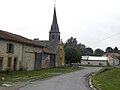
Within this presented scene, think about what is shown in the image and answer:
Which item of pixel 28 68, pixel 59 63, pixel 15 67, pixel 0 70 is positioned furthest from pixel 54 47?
pixel 0 70

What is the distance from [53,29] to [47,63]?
60.6ft

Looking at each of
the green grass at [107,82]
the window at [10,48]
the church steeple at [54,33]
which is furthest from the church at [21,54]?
the green grass at [107,82]

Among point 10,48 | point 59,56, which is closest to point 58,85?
point 10,48

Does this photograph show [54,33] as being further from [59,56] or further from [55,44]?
[59,56]

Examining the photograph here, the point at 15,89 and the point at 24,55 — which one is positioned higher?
the point at 24,55

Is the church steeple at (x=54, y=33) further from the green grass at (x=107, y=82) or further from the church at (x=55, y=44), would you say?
the green grass at (x=107, y=82)

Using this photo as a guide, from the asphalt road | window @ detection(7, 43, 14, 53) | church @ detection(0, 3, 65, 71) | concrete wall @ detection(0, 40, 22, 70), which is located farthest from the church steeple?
the asphalt road

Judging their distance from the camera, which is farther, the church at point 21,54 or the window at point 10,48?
the window at point 10,48

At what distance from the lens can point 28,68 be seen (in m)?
46.6

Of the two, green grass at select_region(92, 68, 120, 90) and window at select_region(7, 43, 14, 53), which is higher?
window at select_region(7, 43, 14, 53)

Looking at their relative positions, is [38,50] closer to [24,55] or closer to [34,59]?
[34,59]

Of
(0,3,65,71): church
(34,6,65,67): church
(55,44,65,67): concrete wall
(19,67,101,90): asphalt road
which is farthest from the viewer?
(55,44,65,67): concrete wall

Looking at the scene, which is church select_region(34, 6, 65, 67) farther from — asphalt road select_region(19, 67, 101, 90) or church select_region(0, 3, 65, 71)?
asphalt road select_region(19, 67, 101, 90)

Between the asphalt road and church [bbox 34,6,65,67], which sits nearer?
the asphalt road
